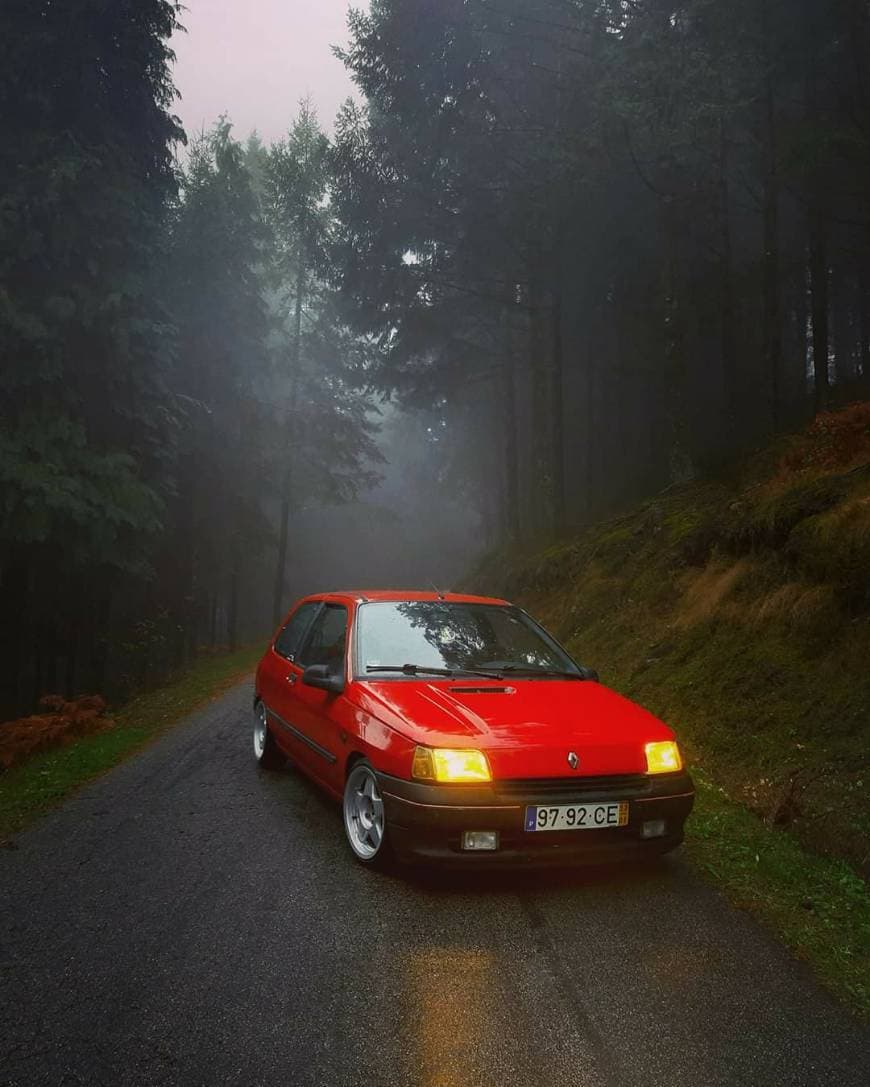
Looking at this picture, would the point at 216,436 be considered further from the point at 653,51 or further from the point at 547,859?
the point at 547,859

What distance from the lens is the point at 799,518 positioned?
24.0 feet

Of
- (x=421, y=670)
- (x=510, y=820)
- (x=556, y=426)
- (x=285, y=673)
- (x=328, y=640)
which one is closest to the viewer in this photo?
(x=510, y=820)

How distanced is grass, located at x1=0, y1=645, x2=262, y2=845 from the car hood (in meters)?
3.15

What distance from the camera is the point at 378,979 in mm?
3092

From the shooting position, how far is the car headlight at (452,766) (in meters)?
3.72

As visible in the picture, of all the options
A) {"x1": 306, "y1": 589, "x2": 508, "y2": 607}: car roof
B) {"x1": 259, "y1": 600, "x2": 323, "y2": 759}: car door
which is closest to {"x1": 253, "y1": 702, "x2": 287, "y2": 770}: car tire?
{"x1": 259, "y1": 600, "x2": 323, "y2": 759}: car door

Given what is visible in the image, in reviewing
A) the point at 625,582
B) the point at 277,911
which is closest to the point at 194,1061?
the point at 277,911

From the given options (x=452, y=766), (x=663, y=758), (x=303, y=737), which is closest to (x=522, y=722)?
(x=452, y=766)

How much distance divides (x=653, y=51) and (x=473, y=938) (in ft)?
41.6

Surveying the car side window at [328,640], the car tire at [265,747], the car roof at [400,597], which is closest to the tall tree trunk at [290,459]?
the car tire at [265,747]

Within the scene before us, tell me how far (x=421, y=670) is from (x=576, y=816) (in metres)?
1.45

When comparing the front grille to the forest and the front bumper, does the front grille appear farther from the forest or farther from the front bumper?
the forest

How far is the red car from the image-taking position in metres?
3.71

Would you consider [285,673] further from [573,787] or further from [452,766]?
[573,787]
